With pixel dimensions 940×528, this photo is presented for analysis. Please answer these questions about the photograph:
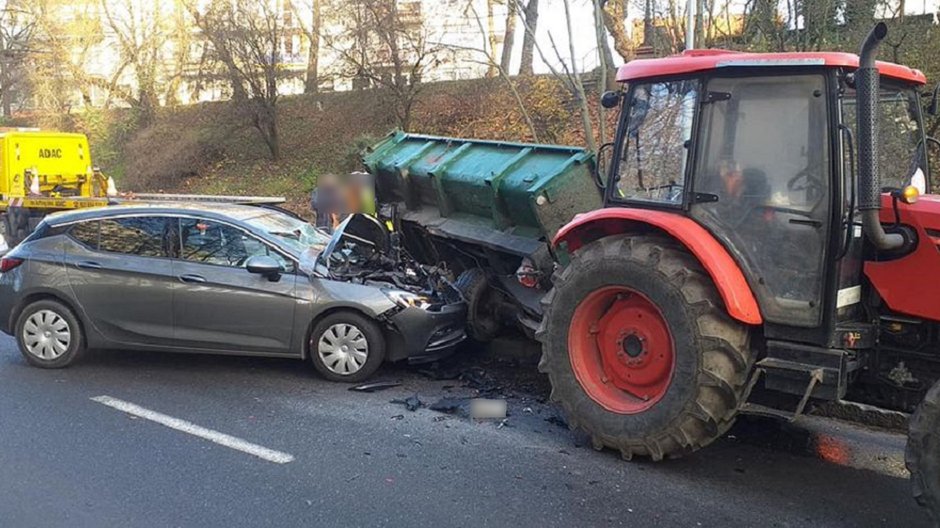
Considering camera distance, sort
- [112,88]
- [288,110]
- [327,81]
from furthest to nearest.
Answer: [112,88] < [288,110] < [327,81]

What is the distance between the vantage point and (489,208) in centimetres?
754

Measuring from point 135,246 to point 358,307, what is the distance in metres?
2.14

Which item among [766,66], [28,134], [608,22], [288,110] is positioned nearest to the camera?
[766,66]

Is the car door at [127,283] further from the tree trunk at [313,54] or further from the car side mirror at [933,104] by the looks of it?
the tree trunk at [313,54]

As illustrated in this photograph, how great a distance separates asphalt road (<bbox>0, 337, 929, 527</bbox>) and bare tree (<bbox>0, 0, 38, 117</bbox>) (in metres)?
28.7

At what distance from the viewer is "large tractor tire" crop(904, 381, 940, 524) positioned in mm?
3744

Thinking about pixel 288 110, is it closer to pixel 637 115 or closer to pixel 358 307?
pixel 358 307

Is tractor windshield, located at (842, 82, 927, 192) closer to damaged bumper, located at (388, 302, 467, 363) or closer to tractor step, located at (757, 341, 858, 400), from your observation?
tractor step, located at (757, 341, 858, 400)

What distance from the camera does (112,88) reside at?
93.0ft

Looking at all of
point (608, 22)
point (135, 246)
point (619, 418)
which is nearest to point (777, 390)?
point (619, 418)

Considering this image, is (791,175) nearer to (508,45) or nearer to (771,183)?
(771,183)

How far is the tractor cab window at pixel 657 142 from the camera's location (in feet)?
16.2

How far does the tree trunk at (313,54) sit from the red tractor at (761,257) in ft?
57.3

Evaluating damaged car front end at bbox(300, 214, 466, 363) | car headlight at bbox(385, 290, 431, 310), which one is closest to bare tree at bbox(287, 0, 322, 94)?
damaged car front end at bbox(300, 214, 466, 363)
